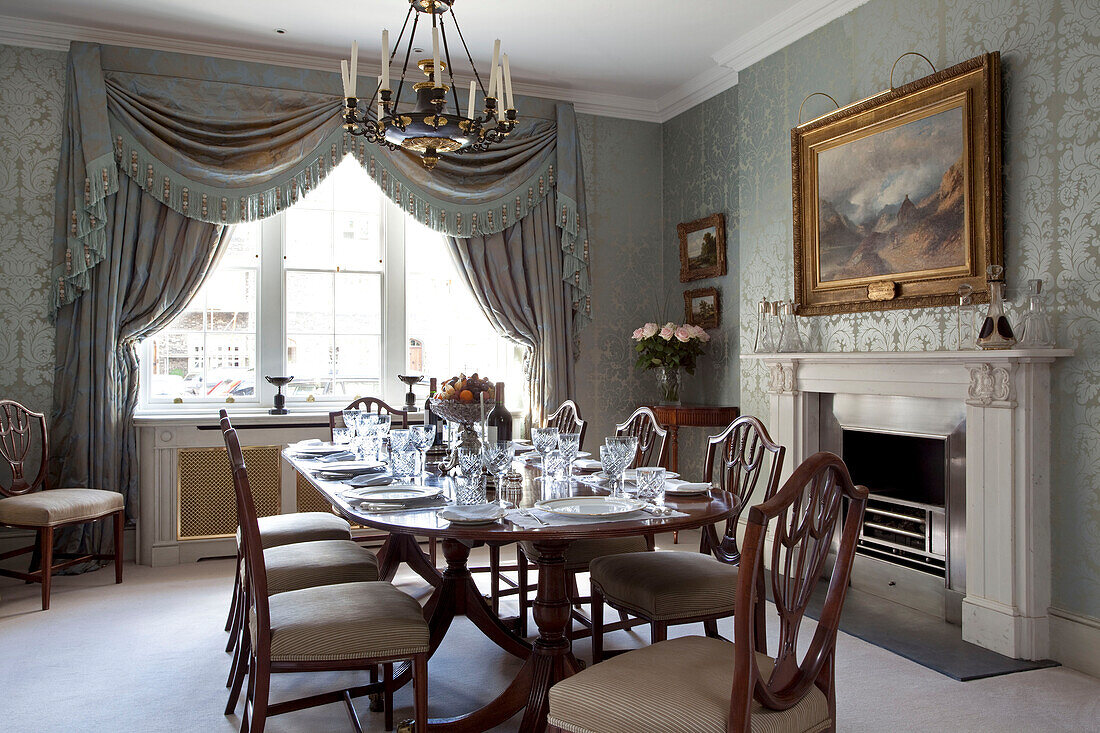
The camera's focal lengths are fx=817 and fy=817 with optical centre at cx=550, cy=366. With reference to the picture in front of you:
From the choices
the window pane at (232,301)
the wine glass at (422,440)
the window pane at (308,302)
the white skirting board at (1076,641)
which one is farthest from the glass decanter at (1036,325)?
the window pane at (232,301)

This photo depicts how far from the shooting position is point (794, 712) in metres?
1.71

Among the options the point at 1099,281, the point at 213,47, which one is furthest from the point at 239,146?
the point at 1099,281

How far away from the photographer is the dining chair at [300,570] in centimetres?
268

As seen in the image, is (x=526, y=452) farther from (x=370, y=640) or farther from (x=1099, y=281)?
(x=1099, y=281)

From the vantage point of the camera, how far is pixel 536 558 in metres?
2.53

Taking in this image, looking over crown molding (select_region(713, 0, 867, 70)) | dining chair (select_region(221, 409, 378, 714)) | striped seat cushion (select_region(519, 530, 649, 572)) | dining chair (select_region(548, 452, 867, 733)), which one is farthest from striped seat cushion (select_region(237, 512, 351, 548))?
crown molding (select_region(713, 0, 867, 70))

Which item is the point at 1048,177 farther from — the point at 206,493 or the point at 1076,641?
the point at 206,493

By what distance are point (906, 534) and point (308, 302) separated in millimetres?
3784

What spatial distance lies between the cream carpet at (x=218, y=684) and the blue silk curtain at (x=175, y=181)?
127 cm

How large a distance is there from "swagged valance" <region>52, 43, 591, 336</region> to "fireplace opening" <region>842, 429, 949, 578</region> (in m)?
2.25

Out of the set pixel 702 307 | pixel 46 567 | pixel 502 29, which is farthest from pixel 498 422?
pixel 702 307

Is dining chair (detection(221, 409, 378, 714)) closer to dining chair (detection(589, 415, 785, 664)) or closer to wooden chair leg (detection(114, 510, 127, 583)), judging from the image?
dining chair (detection(589, 415, 785, 664))

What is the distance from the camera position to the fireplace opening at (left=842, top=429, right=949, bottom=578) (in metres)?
3.73

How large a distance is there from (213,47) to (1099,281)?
15.4 feet
